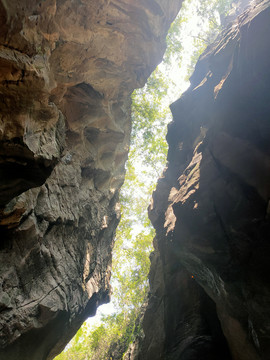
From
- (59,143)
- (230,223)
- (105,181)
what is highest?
(105,181)

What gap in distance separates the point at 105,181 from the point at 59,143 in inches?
248

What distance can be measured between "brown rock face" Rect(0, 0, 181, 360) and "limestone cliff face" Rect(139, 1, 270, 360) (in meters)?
3.72

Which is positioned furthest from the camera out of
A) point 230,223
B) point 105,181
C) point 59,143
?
point 105,181

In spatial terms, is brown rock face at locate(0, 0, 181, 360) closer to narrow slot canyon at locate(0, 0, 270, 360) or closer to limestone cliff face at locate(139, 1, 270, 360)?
narrow slot canyon at locate(0, 0, 270, 360)

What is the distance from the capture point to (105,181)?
1233cm

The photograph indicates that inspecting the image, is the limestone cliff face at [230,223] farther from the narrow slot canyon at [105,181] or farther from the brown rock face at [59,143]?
the brown rock face at [59,143]

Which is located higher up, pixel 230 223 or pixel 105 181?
pixel 105 181

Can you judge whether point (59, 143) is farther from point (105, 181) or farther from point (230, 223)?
point (105, 181)

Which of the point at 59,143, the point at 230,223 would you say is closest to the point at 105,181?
the point at 59,143

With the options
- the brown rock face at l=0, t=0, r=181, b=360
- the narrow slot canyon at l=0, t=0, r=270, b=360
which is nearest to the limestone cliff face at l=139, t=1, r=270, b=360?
the narrow slot canyon at l=0, t=0, r=270, b=360

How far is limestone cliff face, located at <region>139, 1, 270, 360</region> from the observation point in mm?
6727

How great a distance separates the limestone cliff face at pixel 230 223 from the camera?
265 inches

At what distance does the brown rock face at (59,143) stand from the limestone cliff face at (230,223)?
3724 millimetres

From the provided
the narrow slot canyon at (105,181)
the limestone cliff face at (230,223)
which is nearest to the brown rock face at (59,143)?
the narrow slot canyon at (105,181)
